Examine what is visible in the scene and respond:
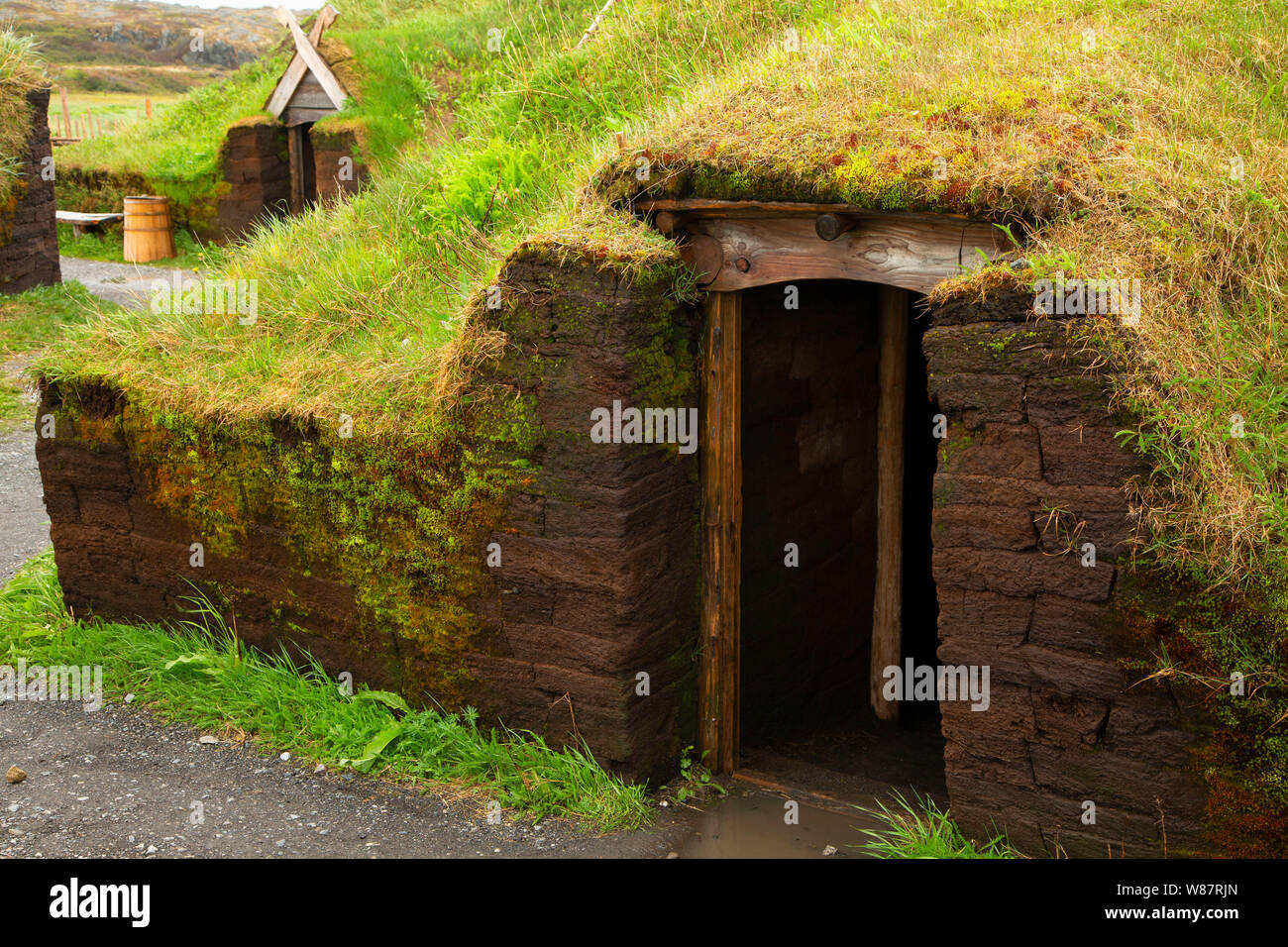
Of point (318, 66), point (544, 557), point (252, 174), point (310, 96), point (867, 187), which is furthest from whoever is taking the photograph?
point (252, 174)

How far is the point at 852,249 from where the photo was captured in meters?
5.27

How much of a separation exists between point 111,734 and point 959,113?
19.0 feet

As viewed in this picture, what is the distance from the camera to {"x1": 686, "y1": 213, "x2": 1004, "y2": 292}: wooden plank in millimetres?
5008

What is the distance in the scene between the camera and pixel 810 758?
6.98 m

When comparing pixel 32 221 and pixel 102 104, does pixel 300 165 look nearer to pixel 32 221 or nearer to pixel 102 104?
pixel 32 221

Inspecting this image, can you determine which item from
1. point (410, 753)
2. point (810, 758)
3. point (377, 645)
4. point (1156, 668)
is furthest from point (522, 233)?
point (1156, 668)

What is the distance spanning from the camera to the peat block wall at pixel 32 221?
1384cm

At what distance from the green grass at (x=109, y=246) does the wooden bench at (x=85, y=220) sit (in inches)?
3.3

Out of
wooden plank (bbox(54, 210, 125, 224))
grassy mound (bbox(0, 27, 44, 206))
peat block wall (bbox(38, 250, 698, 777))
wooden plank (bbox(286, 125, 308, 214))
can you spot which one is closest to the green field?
wooden plank (bbox(54, 210, 125, 224))

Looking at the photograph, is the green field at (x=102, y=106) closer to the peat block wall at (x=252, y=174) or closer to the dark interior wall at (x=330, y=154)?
the peat block wall at (x=252, y=174)

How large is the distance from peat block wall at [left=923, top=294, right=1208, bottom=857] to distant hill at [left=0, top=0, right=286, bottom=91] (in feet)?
152

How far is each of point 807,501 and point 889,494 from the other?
0.99 metres

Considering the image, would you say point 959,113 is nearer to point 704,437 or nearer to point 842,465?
point 704,437

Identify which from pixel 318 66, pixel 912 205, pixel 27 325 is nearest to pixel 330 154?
pixel 318 66
